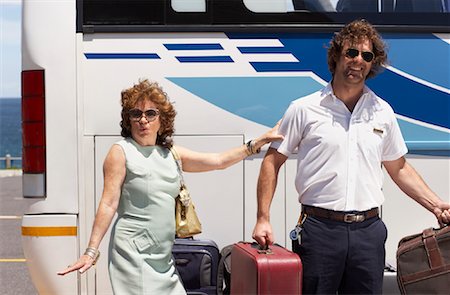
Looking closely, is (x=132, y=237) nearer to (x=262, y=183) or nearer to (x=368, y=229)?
(x=262, y=183)

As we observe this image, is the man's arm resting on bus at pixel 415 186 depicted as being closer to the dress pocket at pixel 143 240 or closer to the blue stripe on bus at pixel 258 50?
the blue stripe on bus at pixel 258 50

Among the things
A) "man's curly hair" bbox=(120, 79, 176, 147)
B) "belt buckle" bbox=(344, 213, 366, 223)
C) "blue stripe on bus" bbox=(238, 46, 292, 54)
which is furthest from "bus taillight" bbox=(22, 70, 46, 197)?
"belt buckle" bbox=(344, 213, 366, 223)

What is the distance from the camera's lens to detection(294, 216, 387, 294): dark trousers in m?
3.77

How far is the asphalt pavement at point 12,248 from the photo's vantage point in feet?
25.6

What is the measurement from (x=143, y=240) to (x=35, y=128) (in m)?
1.09

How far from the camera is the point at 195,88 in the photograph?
4.54 meters

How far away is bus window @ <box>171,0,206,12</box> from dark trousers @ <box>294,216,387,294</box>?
4.69ft

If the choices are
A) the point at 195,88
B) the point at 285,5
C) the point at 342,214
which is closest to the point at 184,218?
the point at 342,214

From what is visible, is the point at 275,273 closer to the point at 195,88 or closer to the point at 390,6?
the point at 195,88

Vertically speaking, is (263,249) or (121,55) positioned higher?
(121,55)

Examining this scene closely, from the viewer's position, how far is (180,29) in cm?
452

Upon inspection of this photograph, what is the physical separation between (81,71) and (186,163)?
907mm

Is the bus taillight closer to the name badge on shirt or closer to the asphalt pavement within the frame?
the asphalt pavement

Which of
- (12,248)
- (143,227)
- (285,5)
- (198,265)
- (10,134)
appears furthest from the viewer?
(10,134)
